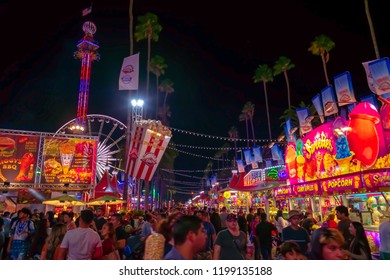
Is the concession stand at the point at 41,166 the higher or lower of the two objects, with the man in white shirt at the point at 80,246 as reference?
higher

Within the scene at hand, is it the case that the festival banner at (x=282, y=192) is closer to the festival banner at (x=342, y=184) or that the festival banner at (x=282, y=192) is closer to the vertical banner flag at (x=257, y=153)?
the vertical banner flag at (x=257, y=153)

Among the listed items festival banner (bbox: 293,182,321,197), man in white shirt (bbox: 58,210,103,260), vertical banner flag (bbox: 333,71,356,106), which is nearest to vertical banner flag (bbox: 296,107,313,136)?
festival banner (bbox: 293,182,321,197)

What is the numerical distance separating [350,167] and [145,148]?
10.8 m

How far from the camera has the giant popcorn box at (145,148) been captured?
50.5ft

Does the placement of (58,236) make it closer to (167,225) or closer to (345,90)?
(167,225)

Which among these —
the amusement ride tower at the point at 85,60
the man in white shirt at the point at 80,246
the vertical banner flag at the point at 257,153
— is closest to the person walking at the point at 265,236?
the man in white shirt at the point at 80,246

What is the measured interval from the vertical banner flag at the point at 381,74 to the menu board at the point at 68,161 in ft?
82.4

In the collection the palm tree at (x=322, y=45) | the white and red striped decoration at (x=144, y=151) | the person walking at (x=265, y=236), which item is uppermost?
the palm tree at (x=322, y=45)

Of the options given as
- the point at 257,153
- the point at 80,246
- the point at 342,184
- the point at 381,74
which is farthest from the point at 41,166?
the point at 381,74

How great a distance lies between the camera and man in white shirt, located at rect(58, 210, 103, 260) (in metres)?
4.74

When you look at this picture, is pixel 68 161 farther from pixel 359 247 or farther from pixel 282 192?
pixel 359 247

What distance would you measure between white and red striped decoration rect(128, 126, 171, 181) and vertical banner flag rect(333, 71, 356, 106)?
1036 cm

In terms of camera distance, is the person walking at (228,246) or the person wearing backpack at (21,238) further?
the person wearing backpack at (21,238)

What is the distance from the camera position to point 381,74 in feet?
43.8
